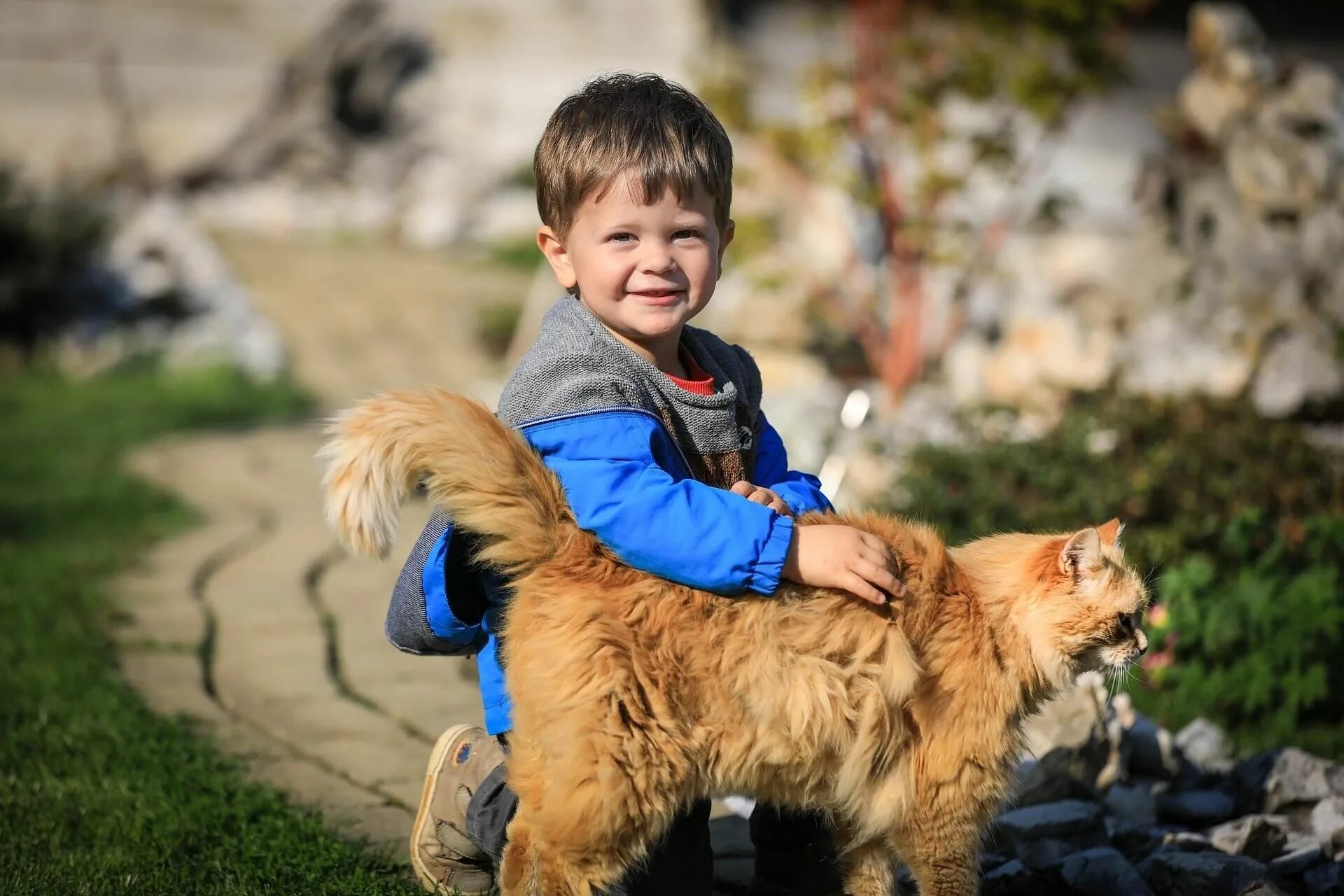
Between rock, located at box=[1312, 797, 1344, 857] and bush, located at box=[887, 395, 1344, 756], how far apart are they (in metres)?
0.90

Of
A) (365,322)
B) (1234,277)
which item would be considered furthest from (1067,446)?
(365,322)

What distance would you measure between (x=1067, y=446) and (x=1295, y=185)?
2.91m

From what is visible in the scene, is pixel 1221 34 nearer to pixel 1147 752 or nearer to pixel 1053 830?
pixel 1147 752

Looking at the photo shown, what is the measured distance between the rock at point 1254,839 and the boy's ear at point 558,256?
2293 mm

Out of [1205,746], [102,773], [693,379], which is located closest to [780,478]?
[693,379]

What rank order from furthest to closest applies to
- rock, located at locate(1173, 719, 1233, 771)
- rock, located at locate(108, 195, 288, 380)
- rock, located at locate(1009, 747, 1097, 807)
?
rock, located at locate(108, 195, 288, 380) → rock, located at locate(1173, 719, 1233, 771) → rock, located at locate(1009, 747, 1097, 807)

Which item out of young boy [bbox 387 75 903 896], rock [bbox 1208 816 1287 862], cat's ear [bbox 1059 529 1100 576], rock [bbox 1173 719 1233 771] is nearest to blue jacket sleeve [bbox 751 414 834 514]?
young boy [bbox 387 75 903 896]

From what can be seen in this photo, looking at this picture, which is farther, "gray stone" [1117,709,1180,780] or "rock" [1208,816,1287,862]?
"gray stone" [1117,709,1180,780]

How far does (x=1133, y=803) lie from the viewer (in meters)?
3.80

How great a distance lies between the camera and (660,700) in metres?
2.30

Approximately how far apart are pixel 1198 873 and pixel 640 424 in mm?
1772

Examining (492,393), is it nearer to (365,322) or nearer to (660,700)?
(365,322)

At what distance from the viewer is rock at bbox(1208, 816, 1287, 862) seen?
3.42 metres

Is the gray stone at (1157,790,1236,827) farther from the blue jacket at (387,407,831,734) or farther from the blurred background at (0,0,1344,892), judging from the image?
the blue jacket at (387,407,831,734)
